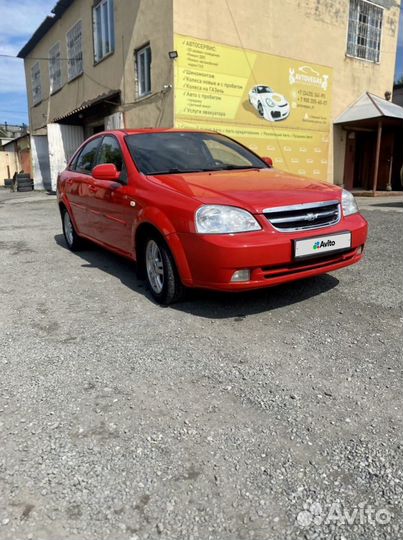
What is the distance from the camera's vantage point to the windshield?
4.30m

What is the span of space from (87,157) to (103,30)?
11683 mm

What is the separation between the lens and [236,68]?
12.4m

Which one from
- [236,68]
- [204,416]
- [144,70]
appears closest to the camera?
[204,416]

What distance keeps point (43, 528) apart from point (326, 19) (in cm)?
1633

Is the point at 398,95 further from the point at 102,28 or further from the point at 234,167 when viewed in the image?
the point at 234,167

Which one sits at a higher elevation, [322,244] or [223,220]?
[223,220]

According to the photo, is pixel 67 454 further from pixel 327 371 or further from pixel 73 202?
pixel 73 202

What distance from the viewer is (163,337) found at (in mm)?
3242

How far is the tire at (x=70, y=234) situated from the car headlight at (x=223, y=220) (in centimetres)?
328

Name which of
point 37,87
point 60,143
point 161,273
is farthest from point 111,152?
point 37,87

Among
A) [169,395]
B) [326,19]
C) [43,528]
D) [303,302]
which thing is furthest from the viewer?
[326,19]

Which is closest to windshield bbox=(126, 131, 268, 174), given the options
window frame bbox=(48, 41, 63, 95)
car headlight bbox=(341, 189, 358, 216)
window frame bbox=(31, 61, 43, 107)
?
car headlight bbox=(341, 189, 358, 216)

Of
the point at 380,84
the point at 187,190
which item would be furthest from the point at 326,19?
the point at 187,190

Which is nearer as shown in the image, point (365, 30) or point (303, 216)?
point (303, 216)
